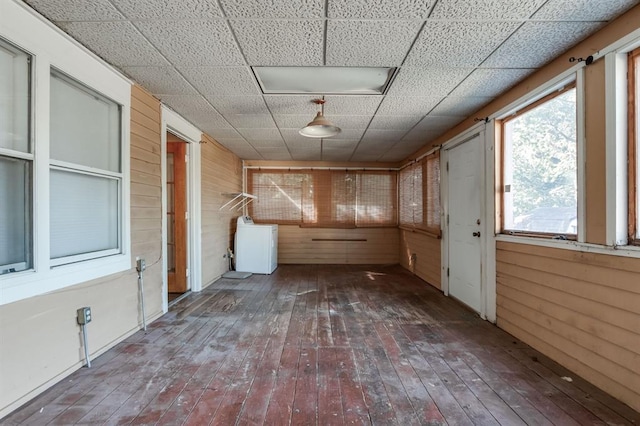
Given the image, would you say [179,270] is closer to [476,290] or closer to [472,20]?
[476,290]

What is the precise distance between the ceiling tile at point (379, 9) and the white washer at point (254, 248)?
428cm

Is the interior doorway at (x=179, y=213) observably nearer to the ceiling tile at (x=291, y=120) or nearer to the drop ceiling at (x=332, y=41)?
the drop ceiling at (x=332, y=41)

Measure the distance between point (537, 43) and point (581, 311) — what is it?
6.28ft

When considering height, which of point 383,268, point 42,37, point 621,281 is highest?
point 42,37

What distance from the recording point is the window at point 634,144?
179 centimetres

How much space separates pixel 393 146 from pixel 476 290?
110 inches

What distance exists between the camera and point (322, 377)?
2076 mm

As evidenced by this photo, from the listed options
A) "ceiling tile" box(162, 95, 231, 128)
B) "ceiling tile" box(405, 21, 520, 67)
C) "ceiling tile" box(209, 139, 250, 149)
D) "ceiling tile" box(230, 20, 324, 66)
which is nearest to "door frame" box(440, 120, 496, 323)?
"ceiling tile" box(405, 21, 520, 67)

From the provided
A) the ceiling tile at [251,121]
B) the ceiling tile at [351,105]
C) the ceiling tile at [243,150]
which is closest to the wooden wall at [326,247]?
the ceiling tile at [243,150]

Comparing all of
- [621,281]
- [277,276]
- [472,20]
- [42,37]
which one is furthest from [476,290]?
[42,37]

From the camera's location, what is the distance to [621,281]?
181 centimetres

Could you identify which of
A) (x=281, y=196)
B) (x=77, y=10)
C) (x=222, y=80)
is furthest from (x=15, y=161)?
(x=281, y=196)

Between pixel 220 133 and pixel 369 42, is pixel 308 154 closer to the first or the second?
pixel 220 133

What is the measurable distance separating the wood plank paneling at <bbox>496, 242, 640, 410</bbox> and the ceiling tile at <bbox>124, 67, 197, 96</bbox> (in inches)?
136
